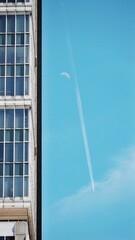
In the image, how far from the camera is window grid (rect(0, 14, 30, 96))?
54.7 m

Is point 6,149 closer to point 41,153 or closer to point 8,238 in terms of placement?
point 8,238

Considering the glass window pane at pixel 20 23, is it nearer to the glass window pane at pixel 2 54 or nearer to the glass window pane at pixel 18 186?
the glass window pane at pixel 2 54

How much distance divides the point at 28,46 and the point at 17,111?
19.5 ft

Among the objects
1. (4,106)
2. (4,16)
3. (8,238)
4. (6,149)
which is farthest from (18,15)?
(8,238)

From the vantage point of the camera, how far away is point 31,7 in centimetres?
5588

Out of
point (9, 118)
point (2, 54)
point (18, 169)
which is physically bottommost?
point (18, 169)

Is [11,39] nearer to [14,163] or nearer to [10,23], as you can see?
[10,23]

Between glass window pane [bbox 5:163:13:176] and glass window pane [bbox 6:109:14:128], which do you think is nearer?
glass window pane [bbox 5:163:13:176]

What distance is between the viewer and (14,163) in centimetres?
5312

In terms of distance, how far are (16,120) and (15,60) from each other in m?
5.39

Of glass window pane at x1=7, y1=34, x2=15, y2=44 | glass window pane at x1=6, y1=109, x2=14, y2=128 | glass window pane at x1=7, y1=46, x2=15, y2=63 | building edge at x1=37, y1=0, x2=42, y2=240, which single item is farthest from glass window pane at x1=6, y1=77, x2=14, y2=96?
building edge at x1=37, y1=0, x2=42, y2=240

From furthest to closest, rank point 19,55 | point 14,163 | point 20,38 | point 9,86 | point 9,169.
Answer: point 20,38, point 19,55, point 9,86, point 14,163, point 9,169

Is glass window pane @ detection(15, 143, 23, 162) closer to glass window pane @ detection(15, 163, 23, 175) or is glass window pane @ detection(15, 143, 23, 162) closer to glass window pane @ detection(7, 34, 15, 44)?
glass window pane @ detection(15, 163, 23, 175)

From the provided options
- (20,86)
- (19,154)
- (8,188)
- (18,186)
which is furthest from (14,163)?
(20,86)
